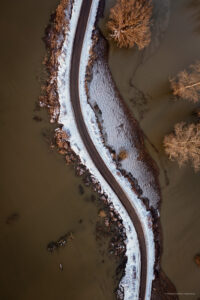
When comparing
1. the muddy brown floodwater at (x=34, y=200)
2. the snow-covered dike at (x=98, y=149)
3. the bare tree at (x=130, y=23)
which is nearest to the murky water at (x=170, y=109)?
the bare tree at (x=130, y=23)

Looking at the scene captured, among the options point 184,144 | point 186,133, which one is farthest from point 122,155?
point 186,133

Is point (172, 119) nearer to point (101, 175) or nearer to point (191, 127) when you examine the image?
point (191, 127)

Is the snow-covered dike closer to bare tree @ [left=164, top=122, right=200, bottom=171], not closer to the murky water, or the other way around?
the murky water

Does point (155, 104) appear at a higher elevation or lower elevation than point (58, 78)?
lower

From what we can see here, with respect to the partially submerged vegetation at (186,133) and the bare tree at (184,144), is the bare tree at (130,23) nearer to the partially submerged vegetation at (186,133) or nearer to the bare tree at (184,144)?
the partially submerged vegetation at (186,133)

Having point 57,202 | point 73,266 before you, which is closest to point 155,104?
point 57,202

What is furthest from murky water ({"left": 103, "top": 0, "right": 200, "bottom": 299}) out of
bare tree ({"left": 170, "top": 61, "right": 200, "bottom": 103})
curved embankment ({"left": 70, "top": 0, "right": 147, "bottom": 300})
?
curved embankment ({"left": 70, "top": 0, "right": 147, "bottom": 300})

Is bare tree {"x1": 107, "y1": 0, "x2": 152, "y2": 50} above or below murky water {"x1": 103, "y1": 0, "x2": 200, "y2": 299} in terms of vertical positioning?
above
